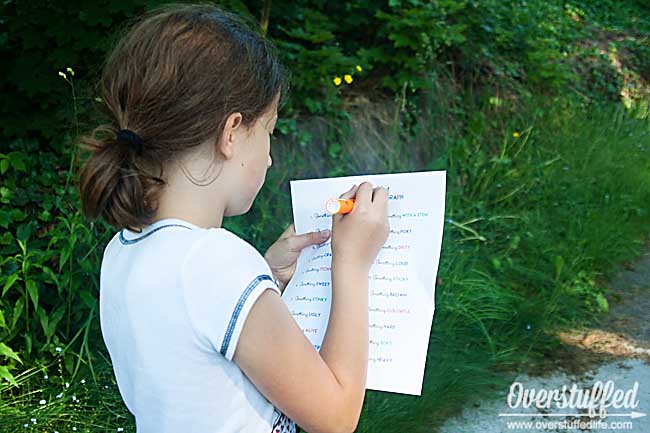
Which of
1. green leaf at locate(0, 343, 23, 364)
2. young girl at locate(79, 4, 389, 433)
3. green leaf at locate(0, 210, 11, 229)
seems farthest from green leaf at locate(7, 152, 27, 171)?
young girl at locate(79, 4, 389, 433)

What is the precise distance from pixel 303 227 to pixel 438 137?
11.1 feet

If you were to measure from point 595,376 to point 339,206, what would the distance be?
2218 mm

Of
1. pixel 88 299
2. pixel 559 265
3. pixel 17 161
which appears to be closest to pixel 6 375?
pixel 88 299

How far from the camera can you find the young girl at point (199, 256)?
1218 millimetres

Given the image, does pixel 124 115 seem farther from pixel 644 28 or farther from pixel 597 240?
pixel 644 28

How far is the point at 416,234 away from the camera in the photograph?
5.05 feet

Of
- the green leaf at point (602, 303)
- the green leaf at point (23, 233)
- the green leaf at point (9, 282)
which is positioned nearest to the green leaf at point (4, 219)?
the green leaf at point (23, 233)

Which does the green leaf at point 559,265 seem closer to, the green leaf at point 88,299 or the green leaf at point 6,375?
the green leaf at point 88,299

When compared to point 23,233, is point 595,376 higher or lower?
lower

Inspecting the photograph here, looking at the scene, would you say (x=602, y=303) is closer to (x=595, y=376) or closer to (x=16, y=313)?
(x=595, y=376)

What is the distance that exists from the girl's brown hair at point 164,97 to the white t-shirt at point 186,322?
0.27 ft

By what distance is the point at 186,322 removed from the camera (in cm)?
121

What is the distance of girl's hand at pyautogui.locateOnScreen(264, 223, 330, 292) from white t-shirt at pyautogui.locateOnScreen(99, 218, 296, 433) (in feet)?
1.11

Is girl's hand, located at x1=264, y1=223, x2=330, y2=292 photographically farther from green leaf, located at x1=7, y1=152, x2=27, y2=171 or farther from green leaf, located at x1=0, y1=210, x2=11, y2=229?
green leaf, located at x1=7, y1=152, x2=27, y2=171
